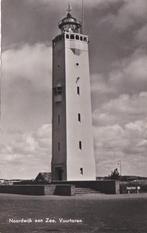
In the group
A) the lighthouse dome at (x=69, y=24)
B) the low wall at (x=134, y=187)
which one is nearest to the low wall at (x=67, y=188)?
the low wall at (x=134, y=187)

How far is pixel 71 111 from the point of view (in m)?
28.1

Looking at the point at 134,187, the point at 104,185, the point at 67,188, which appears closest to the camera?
the point at 67,188

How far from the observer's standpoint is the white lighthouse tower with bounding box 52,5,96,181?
27.8 m

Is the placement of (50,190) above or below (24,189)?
below

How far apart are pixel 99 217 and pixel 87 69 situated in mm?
17877

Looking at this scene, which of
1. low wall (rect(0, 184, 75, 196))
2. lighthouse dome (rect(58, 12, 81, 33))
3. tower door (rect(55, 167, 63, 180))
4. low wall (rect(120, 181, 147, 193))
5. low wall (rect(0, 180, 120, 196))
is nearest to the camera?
low wall (rect(0, 184, 75, 196))

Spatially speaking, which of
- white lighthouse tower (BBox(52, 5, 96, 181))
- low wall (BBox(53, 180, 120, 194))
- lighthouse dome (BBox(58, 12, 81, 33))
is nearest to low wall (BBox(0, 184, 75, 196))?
low wall (BBox(53, 180, 120, 194))

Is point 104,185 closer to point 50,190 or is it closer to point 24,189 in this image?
point 50,190

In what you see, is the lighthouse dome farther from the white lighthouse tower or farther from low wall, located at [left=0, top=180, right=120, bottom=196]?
low wall, located at [left=0, top=180, right=120, bottom=196]

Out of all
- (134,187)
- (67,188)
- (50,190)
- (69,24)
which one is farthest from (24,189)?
(69,24)

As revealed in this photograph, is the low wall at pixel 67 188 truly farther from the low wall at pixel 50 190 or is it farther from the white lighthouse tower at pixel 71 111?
the white lighthouse tower at pixel 71 111

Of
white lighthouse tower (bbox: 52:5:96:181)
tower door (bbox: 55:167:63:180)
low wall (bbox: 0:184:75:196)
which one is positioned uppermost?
white lighthouse tower (bbox: 52:5:96:181)

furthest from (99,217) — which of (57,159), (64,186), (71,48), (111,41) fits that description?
(71,48)

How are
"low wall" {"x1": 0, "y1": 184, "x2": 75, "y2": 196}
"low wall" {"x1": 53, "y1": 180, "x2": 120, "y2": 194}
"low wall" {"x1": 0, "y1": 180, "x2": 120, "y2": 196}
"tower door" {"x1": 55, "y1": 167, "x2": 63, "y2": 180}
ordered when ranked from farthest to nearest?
1. "tower door" {"x1": 55, "y1": 167, "x2": 63, "y2": 180}
2. "low wall" {"x1": 53, "y1": 180, "x2": 120, "y2": 194}
3. "low wall" {"x1": 0, "y1": 180, "x2": 120, "y2": 196}
4. "low wall" {"x1": 0, "y1": 184, "x2": 75, "y2": 196}
